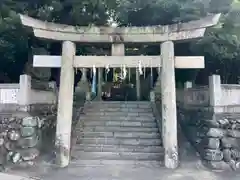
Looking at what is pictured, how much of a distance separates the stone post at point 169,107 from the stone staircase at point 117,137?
2.05ft

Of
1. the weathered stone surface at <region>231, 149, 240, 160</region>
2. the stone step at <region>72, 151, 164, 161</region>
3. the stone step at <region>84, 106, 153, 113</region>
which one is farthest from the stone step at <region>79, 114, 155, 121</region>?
the weathered stone surface at <region>231, 149, 240, 160</region>

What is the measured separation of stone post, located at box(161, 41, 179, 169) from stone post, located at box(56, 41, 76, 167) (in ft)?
9.92

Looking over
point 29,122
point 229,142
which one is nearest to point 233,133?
point 229,142

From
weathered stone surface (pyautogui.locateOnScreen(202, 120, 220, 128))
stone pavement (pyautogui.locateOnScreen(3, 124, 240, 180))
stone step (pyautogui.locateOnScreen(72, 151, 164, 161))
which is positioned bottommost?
stone pavement (pyautogui.locateOnScreen(3, 124, 240, 180))

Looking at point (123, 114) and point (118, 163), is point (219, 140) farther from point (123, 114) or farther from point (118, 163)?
point (123, 114)

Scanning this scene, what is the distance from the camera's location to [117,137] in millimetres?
10031

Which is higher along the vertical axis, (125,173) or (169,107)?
(169,107)

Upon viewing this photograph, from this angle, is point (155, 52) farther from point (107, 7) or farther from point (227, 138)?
point (227, 138)

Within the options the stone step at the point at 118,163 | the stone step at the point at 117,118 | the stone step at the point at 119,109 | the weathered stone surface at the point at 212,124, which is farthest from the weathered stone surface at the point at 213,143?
the stone step at the point at 119,109

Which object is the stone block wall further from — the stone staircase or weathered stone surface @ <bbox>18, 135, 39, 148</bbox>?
the stone staircase

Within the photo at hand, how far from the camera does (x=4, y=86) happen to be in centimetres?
886

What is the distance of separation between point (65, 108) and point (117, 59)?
231cm

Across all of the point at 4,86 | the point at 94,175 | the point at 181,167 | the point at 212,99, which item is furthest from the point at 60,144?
the point at 212,99

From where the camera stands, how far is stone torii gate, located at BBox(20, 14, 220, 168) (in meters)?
8.44
